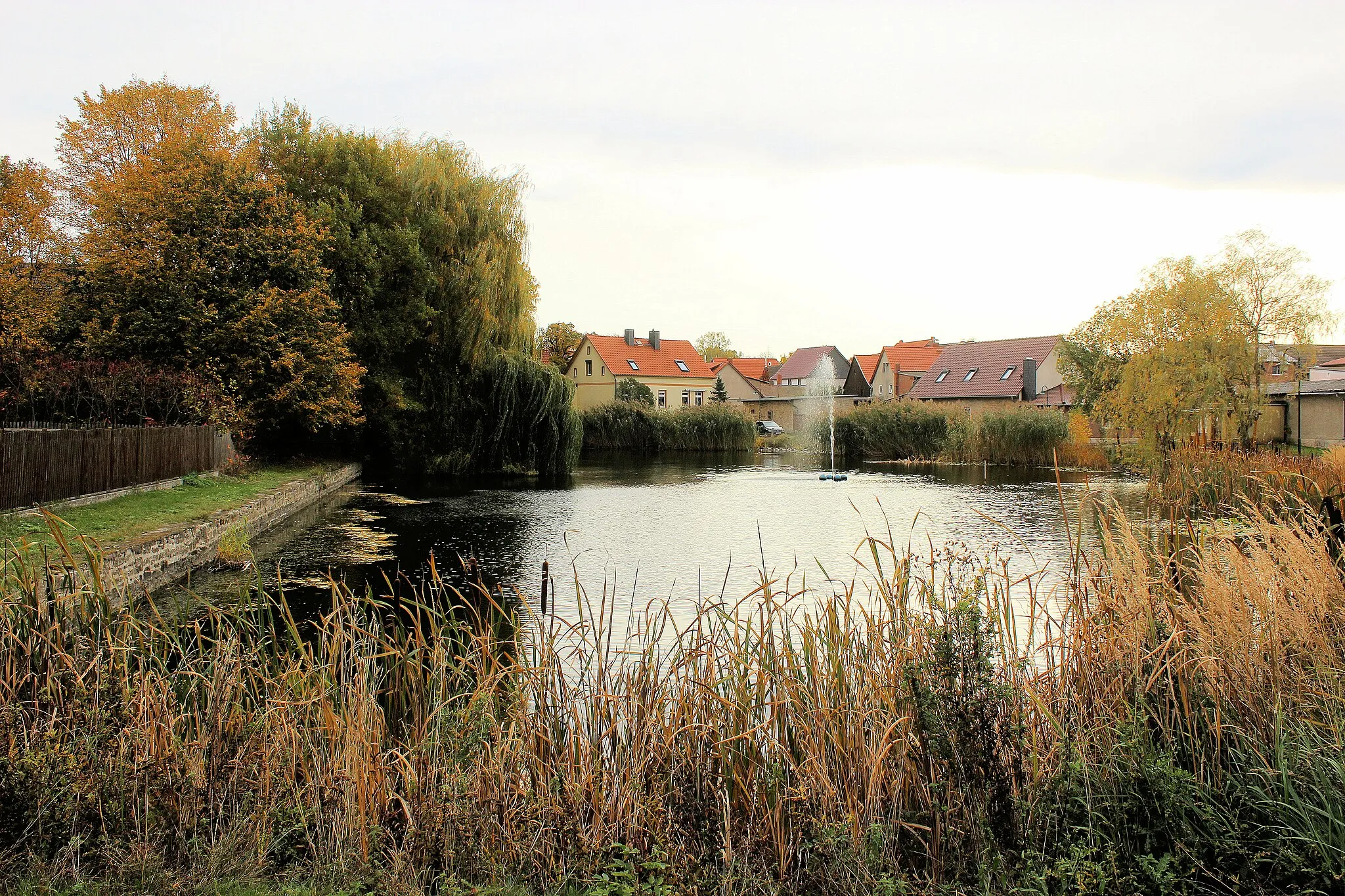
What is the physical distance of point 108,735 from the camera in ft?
12.6

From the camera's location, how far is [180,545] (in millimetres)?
11219

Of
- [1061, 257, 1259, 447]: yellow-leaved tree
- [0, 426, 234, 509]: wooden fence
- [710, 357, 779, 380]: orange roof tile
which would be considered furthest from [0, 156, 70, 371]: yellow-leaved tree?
[710, 357, 779, 380]: orange roof tile

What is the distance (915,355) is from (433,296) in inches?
2136

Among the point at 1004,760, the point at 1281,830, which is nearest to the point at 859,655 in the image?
the point at 1004,760

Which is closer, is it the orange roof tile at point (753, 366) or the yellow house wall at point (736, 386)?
the yellow house wall at point (736, 386)

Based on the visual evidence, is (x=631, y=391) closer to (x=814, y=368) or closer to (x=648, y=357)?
(x=648, y=357)

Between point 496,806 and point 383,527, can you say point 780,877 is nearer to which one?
point 496,806

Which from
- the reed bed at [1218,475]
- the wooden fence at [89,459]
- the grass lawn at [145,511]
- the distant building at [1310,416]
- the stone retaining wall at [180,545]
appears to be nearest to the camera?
the stone retaining wall at [180,545]

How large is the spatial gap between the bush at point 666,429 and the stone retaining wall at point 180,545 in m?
31.8

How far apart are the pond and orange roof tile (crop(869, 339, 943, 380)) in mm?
45442

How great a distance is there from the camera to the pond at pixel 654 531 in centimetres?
1051

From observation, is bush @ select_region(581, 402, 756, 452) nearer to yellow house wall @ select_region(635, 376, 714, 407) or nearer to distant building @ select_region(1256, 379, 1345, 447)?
yellow house wall @ select_region(635, 376, 714, 407)

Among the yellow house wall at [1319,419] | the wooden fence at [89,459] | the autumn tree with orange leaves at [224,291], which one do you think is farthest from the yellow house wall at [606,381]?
the wooden fence at [89,459]

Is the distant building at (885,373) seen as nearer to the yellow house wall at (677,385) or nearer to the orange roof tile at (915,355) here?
the orange roof tile at (915,355)
